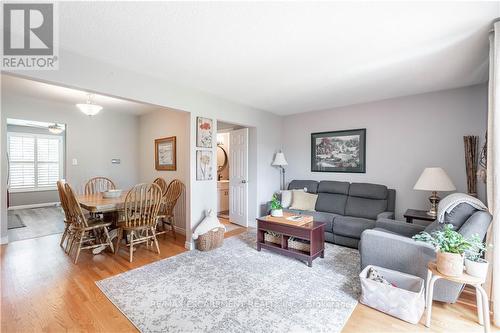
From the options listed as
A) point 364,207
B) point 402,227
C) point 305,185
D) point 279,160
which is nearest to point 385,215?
point 364,207

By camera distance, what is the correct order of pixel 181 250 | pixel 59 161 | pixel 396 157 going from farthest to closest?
pixel 59 161, pixel 396 157, pixel 181 250

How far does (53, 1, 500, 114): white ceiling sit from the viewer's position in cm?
165

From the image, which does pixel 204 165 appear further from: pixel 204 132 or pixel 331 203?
pixel 331 203


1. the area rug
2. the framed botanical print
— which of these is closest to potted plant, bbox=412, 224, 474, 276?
the area rug

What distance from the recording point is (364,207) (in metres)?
3.71

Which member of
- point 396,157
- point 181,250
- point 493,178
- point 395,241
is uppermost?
Result: point 396,157

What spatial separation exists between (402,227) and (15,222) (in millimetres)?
6892

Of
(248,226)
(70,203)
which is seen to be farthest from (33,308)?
(248,226)

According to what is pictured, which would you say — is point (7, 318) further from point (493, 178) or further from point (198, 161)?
point (493, 178)

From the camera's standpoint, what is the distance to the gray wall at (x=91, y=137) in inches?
165

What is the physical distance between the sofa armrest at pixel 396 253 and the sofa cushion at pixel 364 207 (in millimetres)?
1464

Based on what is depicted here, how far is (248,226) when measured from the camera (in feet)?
15.3

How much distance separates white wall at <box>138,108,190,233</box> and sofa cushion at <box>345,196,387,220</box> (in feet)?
9.28

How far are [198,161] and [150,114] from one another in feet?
8.00
